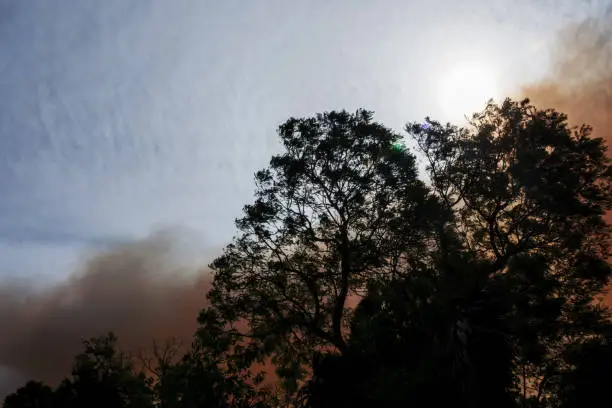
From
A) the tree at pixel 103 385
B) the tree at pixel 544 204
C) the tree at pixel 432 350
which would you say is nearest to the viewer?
the tree at pixel 432 350

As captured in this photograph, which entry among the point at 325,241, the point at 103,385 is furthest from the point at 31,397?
the point at 325,241

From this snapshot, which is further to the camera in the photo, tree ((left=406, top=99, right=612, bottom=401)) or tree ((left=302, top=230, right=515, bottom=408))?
tree ((left=406, top=99, right=612, bottom=401))

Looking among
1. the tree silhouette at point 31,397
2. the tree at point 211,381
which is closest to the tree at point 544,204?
the tree at point 211,381

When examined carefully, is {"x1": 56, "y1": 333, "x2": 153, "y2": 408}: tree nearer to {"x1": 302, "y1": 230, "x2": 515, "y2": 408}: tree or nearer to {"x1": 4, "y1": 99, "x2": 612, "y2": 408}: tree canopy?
{"x1": 4, "y1": 99, "x2": 612, "y2": 408}: tree canopy

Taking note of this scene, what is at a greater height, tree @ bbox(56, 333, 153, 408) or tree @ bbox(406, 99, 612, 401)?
tree @ bbox(406, 99, 612, 401)

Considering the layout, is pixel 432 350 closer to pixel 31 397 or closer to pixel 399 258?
pixel 399 258

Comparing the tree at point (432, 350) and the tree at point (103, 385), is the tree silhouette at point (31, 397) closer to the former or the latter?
the tree at point (103, 385)

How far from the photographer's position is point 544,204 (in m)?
23.2

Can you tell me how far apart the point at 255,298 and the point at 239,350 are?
278cm

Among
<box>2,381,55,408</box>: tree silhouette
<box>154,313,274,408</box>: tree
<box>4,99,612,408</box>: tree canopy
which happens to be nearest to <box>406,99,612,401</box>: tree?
<box>4,99,612,408</box>: tree canopy

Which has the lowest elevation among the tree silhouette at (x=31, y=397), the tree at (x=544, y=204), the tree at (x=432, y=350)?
the tree silhouette at (x=31, y=397)

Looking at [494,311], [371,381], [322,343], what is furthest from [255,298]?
[494,311]

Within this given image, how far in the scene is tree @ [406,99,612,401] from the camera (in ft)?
76.2

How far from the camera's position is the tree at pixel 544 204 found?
23.2 metres
